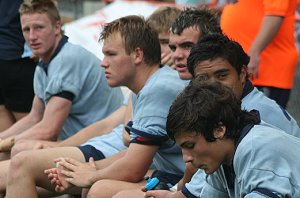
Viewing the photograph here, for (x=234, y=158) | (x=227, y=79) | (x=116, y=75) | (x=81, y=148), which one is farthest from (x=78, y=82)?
(x=234, y=158)

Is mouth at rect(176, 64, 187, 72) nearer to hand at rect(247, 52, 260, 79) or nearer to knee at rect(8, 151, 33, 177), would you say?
hand at rect(247, 52, 260, 79)

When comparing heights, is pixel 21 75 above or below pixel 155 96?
below

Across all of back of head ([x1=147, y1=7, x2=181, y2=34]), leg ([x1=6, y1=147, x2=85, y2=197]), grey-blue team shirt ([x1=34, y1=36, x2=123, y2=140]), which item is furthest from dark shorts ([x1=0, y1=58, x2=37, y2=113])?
leg ([x1=6, y1=147, x2=85, y2=197])

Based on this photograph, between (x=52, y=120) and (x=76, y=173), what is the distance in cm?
116

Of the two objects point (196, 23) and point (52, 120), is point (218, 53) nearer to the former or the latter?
point (196, 23)

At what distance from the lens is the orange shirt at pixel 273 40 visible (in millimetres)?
5527

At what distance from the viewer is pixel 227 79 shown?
4.16m

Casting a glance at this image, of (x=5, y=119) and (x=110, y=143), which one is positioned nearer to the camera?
(x=110, y=143)

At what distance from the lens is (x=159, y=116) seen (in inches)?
182

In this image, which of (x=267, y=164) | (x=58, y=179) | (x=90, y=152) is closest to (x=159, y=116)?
(x=58, y=179)

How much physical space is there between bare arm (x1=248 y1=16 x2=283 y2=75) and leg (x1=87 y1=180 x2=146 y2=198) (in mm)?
1251

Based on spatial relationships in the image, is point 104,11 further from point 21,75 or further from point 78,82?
point 78,82

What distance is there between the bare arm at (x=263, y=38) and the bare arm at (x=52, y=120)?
1426mm

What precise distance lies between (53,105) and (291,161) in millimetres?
2825
